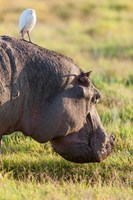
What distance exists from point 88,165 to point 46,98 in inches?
66.1

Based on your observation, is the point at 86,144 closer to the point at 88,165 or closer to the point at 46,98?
the point at 46,98

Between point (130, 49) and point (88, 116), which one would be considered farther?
point (130, 49)

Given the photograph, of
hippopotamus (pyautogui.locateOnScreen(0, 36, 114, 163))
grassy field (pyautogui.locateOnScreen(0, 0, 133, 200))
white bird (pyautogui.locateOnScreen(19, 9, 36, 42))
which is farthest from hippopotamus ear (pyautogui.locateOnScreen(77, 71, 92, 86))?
white bird (pyautogui.locateOnScreen(19, 9, 36, 42))

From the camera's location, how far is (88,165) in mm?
9016

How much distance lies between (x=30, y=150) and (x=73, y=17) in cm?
2160

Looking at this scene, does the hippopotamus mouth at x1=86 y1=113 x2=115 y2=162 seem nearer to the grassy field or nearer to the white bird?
the grassy field

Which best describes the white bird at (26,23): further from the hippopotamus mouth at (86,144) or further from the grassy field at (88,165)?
the hippopotamus mouth at (86,144)

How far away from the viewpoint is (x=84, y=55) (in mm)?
21312

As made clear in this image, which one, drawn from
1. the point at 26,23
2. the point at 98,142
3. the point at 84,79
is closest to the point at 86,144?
the point at 98,142

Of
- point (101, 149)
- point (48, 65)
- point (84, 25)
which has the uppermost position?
point (84, 25)

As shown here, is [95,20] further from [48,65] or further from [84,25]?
[48,65]

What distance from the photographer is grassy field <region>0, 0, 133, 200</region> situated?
751 centimetres

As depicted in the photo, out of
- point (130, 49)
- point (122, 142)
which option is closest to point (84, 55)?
point (130, 49)

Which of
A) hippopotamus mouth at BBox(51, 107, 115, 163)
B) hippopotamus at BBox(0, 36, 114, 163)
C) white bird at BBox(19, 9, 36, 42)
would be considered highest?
white bird at BBox(19, 9, 36, 42)
